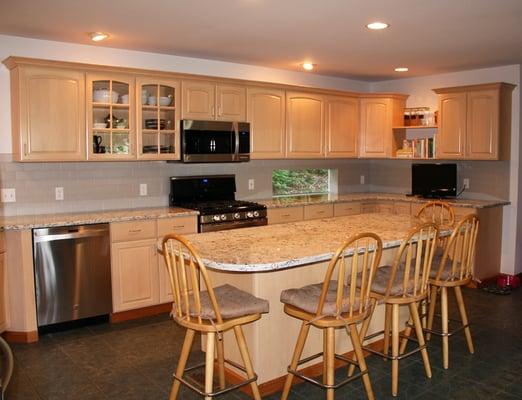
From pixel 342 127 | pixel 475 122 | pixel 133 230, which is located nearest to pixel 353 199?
pixel 342 127

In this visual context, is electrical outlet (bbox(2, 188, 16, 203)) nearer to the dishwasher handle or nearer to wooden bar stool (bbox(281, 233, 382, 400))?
the dishwasher handle

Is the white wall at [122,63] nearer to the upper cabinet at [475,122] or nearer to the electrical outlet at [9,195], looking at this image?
the electrical outlet at [9,195]

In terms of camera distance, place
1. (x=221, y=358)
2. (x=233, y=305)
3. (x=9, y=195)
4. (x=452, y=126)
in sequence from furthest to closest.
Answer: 1. (x=452, y=126)
2. (x=9, y=195)
3. (x=221, y=358)
4. (x=233, y=305)

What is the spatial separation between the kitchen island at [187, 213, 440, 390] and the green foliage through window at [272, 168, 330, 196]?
9.43 feet

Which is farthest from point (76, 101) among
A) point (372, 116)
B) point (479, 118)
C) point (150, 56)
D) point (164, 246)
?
point (479, 118)

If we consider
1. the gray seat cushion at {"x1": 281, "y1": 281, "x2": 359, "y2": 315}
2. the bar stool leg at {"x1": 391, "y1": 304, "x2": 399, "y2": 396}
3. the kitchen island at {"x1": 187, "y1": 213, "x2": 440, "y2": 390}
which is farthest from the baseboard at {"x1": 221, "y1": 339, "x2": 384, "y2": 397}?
the gray seat cushion at {"x1": 281, "y1": 281, "x2": 359, "y2": 315}

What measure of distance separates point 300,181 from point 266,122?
1.26 meters

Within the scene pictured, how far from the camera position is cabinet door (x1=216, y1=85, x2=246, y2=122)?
5246 millimetres

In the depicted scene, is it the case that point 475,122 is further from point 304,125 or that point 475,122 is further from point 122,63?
point 122,63

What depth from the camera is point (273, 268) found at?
258cm

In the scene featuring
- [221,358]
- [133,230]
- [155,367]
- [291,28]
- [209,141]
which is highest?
[291,28]

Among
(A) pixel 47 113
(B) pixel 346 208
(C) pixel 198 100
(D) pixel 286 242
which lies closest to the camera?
(D) pixel 286 242

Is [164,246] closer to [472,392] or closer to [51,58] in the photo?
[472,392]

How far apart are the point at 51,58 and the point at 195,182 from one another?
1784mm
